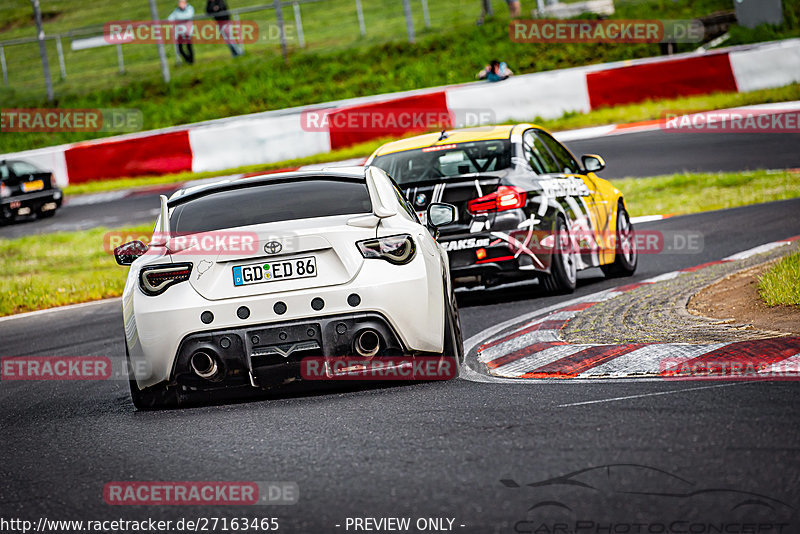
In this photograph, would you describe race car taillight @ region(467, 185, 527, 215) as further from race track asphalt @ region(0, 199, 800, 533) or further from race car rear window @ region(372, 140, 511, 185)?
race track asphalt @ region(0, 199, 800, 533)

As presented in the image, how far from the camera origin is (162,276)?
21.3ft

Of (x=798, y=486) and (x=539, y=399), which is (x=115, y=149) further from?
(x=798, y=486)

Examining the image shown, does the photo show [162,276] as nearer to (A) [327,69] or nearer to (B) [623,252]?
(B) [623,252]

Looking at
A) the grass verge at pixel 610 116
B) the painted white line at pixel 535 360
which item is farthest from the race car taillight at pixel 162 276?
the grass verge at pixel 610 116

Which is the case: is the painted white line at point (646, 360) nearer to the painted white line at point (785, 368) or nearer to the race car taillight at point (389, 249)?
the painted white line at point (785, 368)

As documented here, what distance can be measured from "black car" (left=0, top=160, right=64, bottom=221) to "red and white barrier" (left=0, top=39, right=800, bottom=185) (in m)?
2.13

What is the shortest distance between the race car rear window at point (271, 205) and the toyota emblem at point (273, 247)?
37 centimetres

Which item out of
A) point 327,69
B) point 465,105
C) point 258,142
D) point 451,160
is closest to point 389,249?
point 451,160

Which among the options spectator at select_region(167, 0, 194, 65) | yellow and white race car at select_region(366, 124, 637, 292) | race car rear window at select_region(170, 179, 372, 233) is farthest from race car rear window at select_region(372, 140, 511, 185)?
spectator at select_region(167, 0, 194, 65)

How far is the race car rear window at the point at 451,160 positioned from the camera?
34.0 feet

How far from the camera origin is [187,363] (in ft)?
21.2

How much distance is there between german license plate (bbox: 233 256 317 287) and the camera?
644 centimetres

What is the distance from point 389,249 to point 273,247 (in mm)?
624

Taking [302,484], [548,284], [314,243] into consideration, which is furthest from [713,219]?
[302,484]
